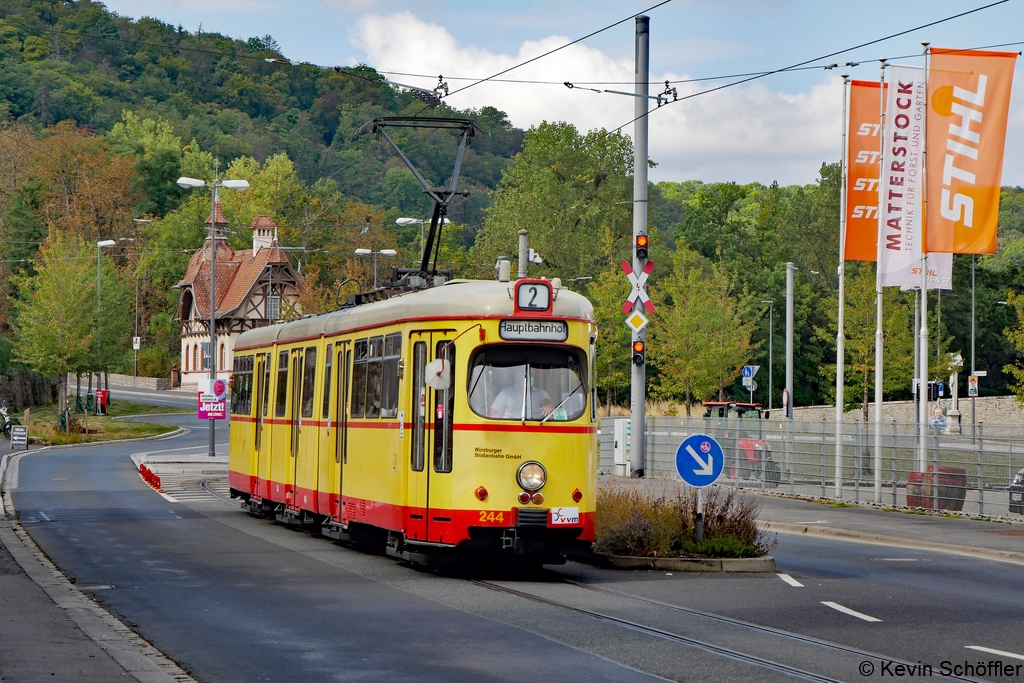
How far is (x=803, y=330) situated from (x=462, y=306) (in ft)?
279

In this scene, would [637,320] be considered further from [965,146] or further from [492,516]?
[492,516]

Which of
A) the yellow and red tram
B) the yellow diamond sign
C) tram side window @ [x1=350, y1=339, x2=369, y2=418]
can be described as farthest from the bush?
the yellow diamond sign

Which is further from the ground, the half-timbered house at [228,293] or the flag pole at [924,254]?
the half-timbered house at [228,293]

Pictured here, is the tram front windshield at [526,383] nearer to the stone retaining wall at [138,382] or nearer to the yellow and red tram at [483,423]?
the yellow and red tram at [483,423]

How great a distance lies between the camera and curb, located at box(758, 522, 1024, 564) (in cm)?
2025

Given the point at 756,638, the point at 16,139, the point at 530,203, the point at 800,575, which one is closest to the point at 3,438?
the point at 530,203

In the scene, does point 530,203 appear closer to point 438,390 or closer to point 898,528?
point 898,528

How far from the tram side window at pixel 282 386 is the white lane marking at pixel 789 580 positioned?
9399 mm

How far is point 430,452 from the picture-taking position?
654 inches

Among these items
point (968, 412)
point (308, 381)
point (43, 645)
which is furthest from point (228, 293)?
point (43, 645)

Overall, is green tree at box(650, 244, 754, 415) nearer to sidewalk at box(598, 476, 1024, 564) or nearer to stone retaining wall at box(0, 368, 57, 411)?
stone retaining wall at box(0, 368, 57, 411)

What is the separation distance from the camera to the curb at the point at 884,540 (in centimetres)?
2025

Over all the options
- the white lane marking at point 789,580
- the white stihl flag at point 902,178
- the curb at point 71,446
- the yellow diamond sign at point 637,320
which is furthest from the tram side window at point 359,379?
the curb at point 71,446

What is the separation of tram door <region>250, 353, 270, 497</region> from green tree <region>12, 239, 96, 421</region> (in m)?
49.5
